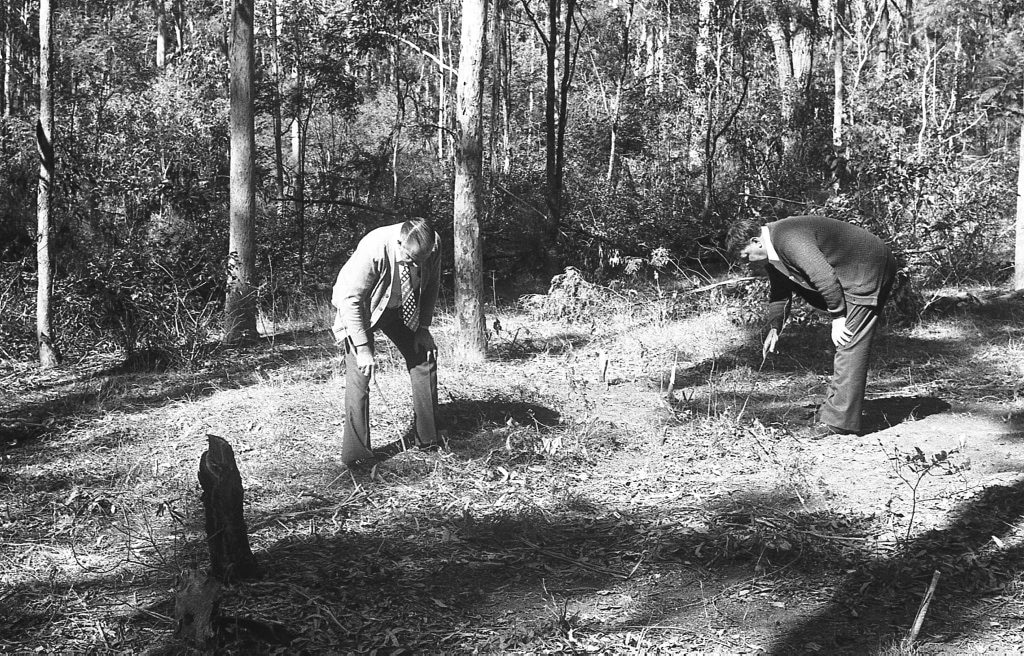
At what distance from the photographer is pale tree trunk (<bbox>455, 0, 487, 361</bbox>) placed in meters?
8.91

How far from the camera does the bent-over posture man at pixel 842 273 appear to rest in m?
6.05

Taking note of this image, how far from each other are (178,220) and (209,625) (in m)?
10.5

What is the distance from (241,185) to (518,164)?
37.2 feet

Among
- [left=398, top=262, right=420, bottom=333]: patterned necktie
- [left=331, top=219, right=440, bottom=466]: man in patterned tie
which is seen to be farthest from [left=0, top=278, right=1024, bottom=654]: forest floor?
[left=398, top=262, right=420, bottom=333]: patterned necktie

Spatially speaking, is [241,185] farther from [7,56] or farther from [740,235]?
[7,56]

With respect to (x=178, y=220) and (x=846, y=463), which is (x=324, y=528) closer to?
(x=846, y=463)

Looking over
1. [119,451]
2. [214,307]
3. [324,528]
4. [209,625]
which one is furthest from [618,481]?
[214,307]

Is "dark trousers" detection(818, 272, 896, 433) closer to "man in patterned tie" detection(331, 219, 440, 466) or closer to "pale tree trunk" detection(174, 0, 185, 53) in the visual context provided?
"man in patterned tie" detection(331, 219, 440, 466)

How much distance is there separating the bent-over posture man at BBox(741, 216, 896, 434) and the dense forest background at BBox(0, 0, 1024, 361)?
6.88 ft

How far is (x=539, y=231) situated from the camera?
48.8 ft

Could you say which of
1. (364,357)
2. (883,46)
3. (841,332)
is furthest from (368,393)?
(883,46)

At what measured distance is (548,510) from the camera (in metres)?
5.42

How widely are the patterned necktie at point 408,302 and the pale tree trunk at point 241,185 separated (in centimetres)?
523

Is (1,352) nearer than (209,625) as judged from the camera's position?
No
